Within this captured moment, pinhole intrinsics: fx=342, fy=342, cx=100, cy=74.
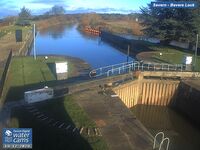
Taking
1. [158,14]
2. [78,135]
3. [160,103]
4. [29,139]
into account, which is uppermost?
[158,14]

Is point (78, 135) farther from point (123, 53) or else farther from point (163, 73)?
point (123, 53)

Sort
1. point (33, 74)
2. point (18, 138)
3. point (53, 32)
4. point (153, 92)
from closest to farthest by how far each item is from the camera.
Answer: point (18, 138) < point (33, 74) < point (153, 92) < point (53, 32)

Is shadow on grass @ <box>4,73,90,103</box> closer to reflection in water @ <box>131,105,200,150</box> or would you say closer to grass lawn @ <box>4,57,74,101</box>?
grass lawn @ <box>4,57,74,101</box>

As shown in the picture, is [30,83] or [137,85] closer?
[30,83]

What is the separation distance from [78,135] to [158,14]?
40778 mm

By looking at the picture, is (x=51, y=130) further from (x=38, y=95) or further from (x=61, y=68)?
(x=61, y=68)

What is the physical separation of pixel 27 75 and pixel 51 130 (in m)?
15.0

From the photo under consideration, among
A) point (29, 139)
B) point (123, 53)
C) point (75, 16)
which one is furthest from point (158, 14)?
point (75, 16)

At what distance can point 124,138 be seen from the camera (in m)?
20.8

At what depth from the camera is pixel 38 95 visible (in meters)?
26.6

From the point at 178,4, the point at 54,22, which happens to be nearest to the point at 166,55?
the point at 178,4

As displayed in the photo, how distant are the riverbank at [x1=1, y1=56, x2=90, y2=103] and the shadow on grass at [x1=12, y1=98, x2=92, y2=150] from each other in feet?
11.9

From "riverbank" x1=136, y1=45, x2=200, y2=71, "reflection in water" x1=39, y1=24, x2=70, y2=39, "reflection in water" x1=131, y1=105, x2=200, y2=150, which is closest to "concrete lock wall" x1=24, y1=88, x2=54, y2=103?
"reflection in water" x1=131, y1=105, x2=200, y2=150

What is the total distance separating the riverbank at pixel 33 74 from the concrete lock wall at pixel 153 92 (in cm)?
583
